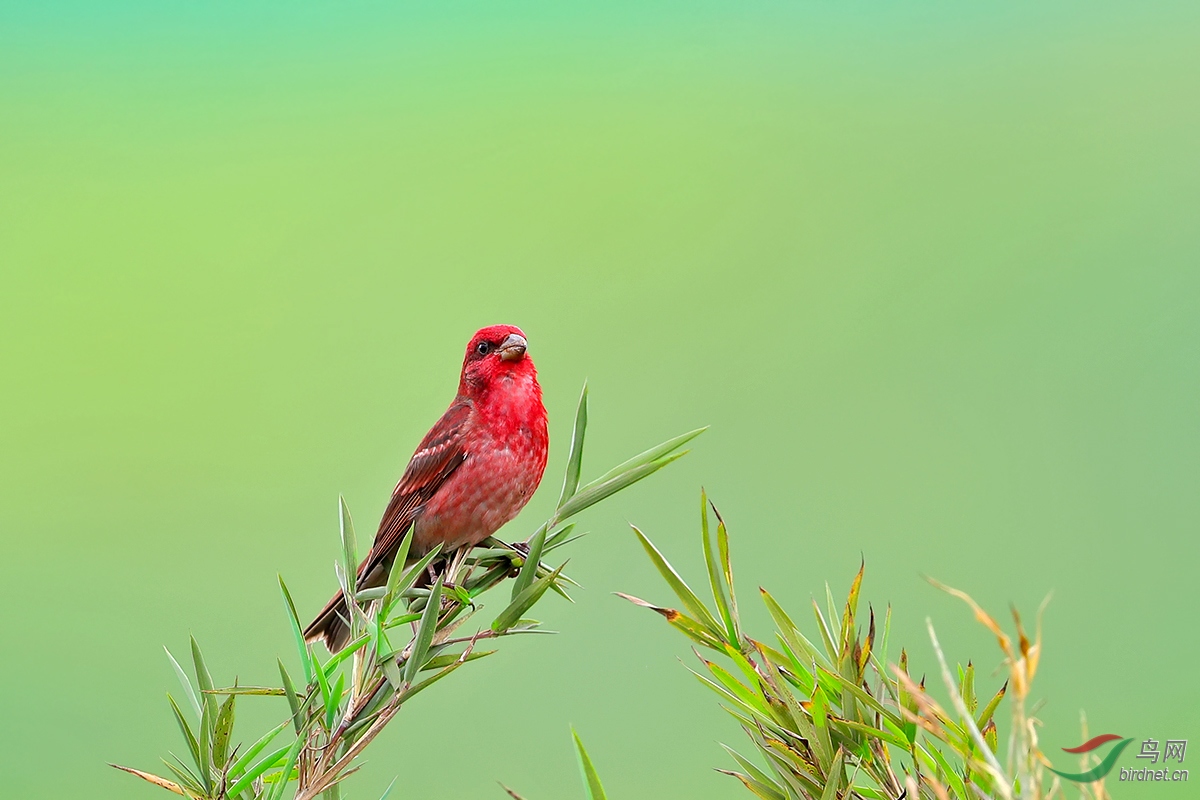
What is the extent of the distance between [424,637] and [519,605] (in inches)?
2.1

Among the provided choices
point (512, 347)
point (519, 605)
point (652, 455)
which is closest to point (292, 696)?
point (519, 605)

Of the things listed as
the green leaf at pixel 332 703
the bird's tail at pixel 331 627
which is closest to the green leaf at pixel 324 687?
the green leaf at pixel 332 703

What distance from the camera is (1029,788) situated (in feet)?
1.06

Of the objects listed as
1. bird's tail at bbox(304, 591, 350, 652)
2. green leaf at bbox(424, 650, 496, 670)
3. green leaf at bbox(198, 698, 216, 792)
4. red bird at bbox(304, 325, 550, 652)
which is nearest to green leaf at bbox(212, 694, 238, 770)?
green leaf at bbox(198, 698, 216, 792)

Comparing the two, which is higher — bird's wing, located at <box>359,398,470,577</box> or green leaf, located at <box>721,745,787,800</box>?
bird's wing, located at <box>359,398,470,577</box>

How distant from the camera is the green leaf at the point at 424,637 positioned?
538 millimetres

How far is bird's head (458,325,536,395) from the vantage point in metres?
1.41

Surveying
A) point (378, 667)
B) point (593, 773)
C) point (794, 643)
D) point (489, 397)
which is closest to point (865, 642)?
point (794, 643)

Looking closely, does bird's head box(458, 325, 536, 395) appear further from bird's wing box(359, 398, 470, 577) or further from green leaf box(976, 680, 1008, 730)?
green leaf box(976, 680, 1008, 730)

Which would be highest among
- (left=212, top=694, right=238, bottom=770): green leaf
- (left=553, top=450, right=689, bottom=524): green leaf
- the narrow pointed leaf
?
(left=553, top=450, right=689, bottom=524): green leaf

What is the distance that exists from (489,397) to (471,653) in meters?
0.90

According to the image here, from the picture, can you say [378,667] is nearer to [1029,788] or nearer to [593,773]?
[593,773]

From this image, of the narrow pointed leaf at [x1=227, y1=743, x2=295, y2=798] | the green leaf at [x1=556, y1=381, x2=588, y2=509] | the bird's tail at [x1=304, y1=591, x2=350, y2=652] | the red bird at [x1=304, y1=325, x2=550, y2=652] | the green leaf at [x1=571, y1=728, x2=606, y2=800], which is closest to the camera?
the green leaf at [x1=571, y1=728, x2=606, y2=800]

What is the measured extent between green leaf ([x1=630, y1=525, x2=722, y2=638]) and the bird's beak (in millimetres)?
884
